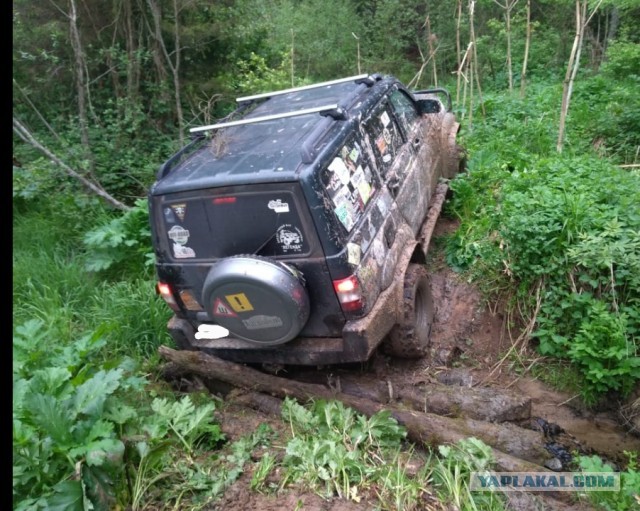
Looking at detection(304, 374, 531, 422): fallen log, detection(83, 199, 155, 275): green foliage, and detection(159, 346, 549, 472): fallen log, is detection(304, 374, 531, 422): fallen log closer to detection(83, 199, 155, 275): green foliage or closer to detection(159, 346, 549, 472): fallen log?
detection(159, 346, 549, 472): fallen log

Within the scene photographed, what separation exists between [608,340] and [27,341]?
14.3 ft

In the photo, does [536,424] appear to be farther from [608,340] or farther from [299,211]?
[299,211]

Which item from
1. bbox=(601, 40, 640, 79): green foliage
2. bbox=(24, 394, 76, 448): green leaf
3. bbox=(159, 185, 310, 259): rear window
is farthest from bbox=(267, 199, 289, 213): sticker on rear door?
bbox=(601, 40, 640, 79): green foliage

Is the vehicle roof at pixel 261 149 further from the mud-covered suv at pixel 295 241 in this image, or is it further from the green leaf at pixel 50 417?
the green leaf at pixel 50 417

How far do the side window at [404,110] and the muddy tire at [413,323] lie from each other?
1.54 m

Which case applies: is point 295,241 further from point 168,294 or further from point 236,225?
point 168,294

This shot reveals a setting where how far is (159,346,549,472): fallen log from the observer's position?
3486 millimetres

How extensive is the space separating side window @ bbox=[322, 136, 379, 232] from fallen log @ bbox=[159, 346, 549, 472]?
1.38 metres

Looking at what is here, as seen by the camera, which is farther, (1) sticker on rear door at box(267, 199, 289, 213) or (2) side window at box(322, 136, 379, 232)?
(2) side window at box(322, 136, 379, 232)

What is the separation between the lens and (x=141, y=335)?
5.07 meters

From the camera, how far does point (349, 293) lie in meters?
3.55

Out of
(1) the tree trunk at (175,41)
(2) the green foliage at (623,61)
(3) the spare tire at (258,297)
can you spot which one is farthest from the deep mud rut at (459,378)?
(2) the green foliage at (623,61)

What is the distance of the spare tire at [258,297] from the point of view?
11.1ft

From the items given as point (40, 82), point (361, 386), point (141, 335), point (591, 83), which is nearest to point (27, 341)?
point (141, 335)
